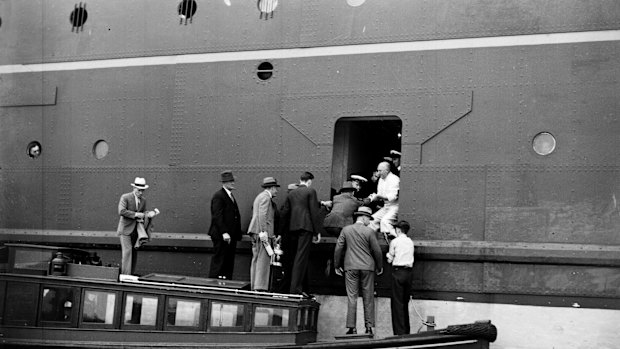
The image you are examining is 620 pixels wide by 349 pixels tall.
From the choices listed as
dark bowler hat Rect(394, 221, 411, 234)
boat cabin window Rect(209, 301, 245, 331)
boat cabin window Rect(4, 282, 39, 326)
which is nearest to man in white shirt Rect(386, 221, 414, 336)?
dark bowler hat Rect(394, 221, 411, 234)

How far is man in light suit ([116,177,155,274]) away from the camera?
11.1 m

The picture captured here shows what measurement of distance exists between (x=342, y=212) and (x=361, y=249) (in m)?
0.78

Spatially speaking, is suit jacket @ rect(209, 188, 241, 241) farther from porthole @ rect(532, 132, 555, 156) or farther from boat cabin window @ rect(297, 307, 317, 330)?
porthole @ rect(532, 132, 555, 156)

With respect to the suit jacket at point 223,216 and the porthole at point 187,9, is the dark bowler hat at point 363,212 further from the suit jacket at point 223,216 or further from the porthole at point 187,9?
the porthole at point 187,9

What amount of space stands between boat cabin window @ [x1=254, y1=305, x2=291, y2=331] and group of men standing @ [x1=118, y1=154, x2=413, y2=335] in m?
0.95

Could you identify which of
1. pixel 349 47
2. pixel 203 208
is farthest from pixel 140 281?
pixel 349 47

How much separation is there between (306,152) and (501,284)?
2.98 meters

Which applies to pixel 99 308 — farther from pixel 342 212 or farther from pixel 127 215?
pixel 342 212

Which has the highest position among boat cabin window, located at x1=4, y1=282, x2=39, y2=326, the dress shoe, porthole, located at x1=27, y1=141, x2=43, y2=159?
porthole, located at x1=27, y1=141, x2=43, y2=159

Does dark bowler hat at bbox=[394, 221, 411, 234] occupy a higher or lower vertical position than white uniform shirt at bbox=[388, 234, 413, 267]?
higher

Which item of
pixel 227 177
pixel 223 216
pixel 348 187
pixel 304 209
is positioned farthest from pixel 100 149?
pixel 348 187

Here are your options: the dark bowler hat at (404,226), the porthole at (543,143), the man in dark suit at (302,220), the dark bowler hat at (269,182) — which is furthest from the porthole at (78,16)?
the porthole at (543,143)

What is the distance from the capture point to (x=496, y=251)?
10.0 m

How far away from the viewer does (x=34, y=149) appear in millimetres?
12898
